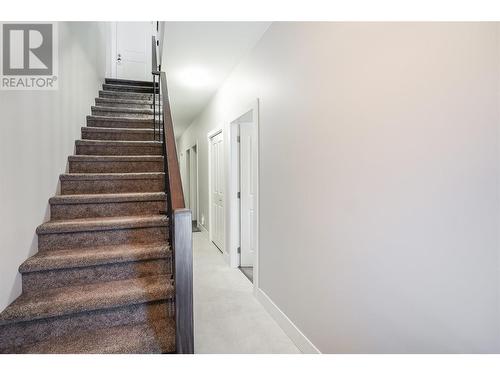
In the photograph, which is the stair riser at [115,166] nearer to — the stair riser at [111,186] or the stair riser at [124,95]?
the stair riser at [111,186]

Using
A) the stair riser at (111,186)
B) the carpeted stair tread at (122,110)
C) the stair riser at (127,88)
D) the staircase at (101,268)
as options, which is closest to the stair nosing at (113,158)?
the staircase at (101,268)

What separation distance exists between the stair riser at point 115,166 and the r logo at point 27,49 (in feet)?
2.58

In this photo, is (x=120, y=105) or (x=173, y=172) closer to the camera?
(x=173, y=172)

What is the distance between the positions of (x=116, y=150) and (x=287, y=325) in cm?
227

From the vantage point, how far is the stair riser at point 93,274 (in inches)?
63.1

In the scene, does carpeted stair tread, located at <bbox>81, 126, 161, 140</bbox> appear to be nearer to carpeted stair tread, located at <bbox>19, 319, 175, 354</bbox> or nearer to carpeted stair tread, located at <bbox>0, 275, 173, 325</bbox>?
carpeted stair tread, located at <bbox>0, 275, 173, 325</bbox>

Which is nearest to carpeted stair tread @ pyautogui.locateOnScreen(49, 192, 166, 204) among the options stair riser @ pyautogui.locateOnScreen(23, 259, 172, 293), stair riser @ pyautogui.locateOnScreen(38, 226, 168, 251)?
stair riser @ pyautogui.locateOnScreen(38, 226, 168, 251)

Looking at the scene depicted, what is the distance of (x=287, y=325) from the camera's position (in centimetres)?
207

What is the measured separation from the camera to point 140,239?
198 centimetres

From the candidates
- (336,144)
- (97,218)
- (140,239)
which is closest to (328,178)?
(336,144)

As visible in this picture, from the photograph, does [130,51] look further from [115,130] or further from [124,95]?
[115,130]

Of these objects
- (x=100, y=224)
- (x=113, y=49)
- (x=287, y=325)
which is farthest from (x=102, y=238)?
(x=113, y=49)

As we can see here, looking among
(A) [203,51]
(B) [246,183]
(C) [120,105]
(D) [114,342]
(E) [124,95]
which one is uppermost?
(A) [203,51]
